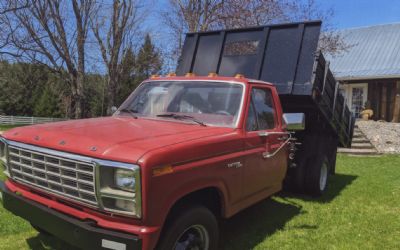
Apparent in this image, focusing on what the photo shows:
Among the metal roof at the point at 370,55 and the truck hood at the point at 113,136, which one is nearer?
the truck hood at the point at 113,136

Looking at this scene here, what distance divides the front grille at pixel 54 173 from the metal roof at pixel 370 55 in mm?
19389

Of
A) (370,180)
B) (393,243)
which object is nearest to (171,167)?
(393,243)

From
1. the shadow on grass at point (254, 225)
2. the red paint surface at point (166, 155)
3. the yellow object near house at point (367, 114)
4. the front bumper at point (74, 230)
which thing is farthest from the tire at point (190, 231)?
the yellow object near house at point (367, 114)

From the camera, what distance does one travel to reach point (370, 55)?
72.1 ft

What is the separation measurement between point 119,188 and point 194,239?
101 centimetres

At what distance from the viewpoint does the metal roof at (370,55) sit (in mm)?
20358

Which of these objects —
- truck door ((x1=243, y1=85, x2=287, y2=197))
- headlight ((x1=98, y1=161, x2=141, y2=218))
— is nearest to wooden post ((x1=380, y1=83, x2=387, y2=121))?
truck door ((x1=243, y1=85, x2=287, y2=197))

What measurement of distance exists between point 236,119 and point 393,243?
2.61 meters

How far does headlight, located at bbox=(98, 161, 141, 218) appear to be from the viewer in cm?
302

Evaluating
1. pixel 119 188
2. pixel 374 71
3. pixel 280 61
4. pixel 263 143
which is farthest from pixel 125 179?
pixel 374 71

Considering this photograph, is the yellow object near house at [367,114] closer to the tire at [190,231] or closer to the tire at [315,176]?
the tire at [315,176]

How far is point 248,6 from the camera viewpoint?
16.6 m

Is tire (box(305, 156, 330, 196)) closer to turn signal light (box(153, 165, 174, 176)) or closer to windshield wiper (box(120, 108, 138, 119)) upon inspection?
windshield wiper (box(120, 108, 138, 119))

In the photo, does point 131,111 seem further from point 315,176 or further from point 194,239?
point 315,176
